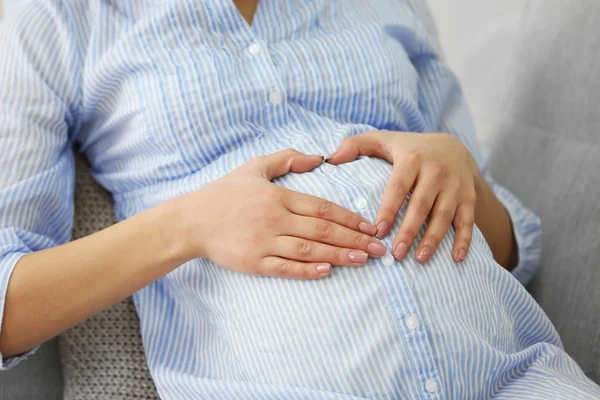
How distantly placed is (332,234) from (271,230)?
8 centimetres

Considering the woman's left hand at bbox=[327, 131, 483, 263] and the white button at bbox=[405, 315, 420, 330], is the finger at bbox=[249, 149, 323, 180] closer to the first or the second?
the woman's left hand at bbox=[327, 131, 483, 263]

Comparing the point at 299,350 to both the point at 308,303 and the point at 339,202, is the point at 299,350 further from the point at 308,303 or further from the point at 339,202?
the point at 339,202

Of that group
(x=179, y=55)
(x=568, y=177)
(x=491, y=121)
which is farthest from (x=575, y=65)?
(x=179, y=55)

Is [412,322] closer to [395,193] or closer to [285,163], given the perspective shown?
[395,193]

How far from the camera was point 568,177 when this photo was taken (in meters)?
1.18

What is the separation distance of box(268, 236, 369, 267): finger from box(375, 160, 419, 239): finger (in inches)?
2.2

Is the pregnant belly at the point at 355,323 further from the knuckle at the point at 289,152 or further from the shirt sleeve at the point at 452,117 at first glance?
the shirt sleeve at the point at 452,117

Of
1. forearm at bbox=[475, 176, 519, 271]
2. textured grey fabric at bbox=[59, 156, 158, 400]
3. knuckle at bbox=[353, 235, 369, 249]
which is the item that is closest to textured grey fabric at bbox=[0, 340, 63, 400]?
textured grey fabric at bbox=[59, 156, 158, 400]

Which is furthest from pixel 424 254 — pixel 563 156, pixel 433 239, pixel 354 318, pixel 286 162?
pixel 563 156

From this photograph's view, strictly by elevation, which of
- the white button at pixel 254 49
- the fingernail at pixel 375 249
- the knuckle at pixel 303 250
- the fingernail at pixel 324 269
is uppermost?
the white button at pixel 254 49

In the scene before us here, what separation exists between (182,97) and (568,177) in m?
0.79

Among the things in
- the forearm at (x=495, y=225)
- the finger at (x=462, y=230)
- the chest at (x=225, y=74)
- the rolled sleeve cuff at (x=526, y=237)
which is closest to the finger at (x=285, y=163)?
the chest at (x=225, y=74)

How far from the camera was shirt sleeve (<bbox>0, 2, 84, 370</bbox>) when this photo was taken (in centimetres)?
84

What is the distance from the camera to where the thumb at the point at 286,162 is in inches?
33.6
